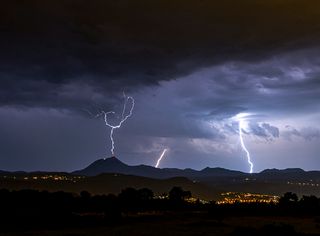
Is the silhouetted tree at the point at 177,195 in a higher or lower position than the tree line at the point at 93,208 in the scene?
higher

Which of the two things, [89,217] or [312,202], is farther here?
[312,202]

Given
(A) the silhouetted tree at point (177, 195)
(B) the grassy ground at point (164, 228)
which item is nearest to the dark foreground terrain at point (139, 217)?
(B) the grassy ground at point (164, 228)

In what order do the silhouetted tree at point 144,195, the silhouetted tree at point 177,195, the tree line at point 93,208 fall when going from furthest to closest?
1. the silhouetted tree at point 177,195
2. the silhouetted tree at point 144,195
3. the tree line at point 93,208

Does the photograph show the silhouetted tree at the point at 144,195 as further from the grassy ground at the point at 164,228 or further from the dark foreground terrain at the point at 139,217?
the grassy ground at the point at 164,228

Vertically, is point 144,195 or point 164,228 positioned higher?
point 144,195

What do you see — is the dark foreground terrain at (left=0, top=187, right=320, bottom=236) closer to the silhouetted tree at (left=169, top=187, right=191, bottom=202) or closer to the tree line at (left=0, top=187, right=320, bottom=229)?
Result: the tree line at (left=0, top=187, right=320, bottom=229)

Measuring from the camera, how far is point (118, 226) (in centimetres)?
7231

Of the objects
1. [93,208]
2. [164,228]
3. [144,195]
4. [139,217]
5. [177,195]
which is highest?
[177,195]

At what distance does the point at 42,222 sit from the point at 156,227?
19.9 meters

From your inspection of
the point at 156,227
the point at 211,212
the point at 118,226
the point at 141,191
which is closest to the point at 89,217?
the point at 118,226

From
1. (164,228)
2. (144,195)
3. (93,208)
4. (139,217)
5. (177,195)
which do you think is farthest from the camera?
(177,195)

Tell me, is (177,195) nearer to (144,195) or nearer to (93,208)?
(144,195)

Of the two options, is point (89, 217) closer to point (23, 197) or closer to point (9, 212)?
point (9, 212)

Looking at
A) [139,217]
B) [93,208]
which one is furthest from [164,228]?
[93,208]
